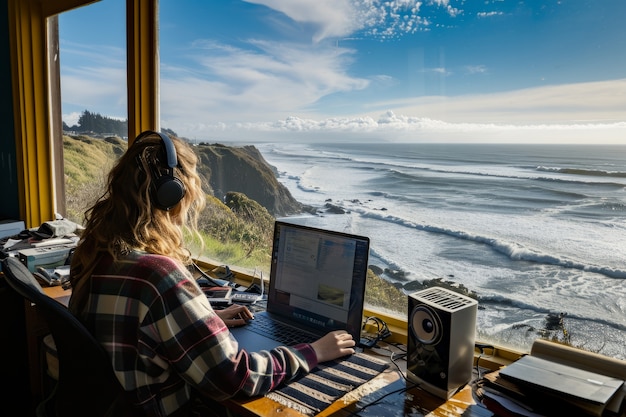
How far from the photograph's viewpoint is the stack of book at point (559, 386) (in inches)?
39.7

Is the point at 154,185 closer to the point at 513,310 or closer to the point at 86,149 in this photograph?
the point at 513,310

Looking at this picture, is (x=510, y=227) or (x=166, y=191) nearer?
(x=166, y=191)

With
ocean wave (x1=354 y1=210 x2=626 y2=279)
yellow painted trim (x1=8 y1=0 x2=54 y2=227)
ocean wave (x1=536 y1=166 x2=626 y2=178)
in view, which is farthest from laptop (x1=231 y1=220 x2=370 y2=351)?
yellow painted trim (x1=8 y1=0 x2=54 y2=227)

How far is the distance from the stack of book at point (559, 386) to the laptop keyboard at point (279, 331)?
558mm

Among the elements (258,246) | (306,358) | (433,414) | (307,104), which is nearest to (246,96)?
(307,104)

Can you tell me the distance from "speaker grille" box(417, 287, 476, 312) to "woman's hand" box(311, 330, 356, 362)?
0.92 feet

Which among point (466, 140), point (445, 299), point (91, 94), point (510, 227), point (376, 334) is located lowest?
point (376, 334)

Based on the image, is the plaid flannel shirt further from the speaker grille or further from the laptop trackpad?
the speaker grille

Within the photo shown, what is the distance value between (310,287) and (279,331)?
0.18m

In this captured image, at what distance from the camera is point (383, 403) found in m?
1.17

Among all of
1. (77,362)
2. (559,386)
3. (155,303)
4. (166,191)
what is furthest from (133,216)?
(559,386)

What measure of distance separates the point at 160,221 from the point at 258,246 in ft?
3.57

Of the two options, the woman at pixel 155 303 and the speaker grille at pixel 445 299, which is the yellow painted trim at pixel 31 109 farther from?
the speaker grille at pixel 445 299

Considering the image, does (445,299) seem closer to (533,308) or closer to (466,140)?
(533,308)
